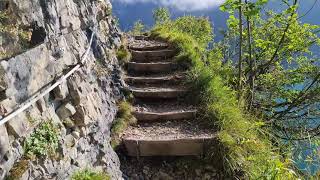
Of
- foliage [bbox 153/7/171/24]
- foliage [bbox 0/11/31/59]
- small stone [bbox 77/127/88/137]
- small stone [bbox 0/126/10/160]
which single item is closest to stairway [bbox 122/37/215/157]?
small stone [bbox 77/127/88/137]

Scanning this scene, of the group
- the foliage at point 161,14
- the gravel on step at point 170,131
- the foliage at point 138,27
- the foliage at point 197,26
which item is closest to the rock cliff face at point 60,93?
the gravel on step at point 170,131

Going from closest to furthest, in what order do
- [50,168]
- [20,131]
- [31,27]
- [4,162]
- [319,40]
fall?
[4,162], [20,131], [50,168], [31,27], [319,40]

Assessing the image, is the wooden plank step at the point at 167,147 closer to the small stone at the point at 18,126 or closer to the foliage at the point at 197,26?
the small stone at the point at 18,126

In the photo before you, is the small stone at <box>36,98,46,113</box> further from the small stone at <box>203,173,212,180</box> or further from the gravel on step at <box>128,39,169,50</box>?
the gravel on step at <box>128,39,169,50</box>

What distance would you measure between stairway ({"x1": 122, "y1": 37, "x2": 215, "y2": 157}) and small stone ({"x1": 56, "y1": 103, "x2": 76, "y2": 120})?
162cm

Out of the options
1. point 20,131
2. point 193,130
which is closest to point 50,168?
point 20,131

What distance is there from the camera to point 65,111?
4.49 meters

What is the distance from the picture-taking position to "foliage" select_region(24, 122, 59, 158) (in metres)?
3.58

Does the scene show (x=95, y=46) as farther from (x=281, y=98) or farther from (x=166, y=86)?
(x=281, y=98)

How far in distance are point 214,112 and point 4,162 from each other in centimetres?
406

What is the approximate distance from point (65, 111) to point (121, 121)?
2.05m

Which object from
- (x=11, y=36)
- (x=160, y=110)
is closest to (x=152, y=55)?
(x=160, y=110)

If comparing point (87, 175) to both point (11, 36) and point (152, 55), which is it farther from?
point (152, 55)

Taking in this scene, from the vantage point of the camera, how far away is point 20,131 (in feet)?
11.3
